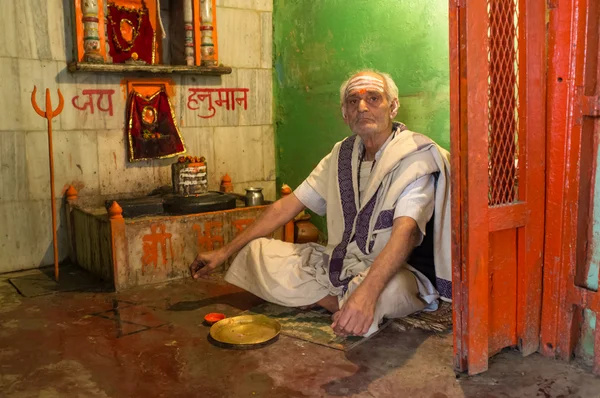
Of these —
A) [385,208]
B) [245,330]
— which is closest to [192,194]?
[245,330]

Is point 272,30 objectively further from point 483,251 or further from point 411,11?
point 483,251

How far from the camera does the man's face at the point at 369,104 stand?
3350 mm

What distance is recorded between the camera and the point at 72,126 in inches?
192

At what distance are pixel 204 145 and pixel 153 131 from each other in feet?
1.74

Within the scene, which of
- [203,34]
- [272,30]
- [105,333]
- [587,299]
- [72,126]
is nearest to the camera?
[587,299]

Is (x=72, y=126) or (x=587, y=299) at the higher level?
(x=72, y=126)

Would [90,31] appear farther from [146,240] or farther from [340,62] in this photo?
[340,62]

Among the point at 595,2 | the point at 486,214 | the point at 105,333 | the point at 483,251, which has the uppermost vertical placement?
the point at 595,2

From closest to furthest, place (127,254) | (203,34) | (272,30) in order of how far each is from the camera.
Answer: (127,254) → (203,34) → (272,30)

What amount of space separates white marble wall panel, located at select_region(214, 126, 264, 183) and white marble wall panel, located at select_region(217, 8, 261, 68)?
655 millimetres

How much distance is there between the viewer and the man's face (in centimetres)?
335

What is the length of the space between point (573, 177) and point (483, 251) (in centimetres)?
53

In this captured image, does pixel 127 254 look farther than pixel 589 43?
Yes

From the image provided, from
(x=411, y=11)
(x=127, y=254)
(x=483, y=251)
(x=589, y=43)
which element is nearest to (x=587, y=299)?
(x=483, y=251)
